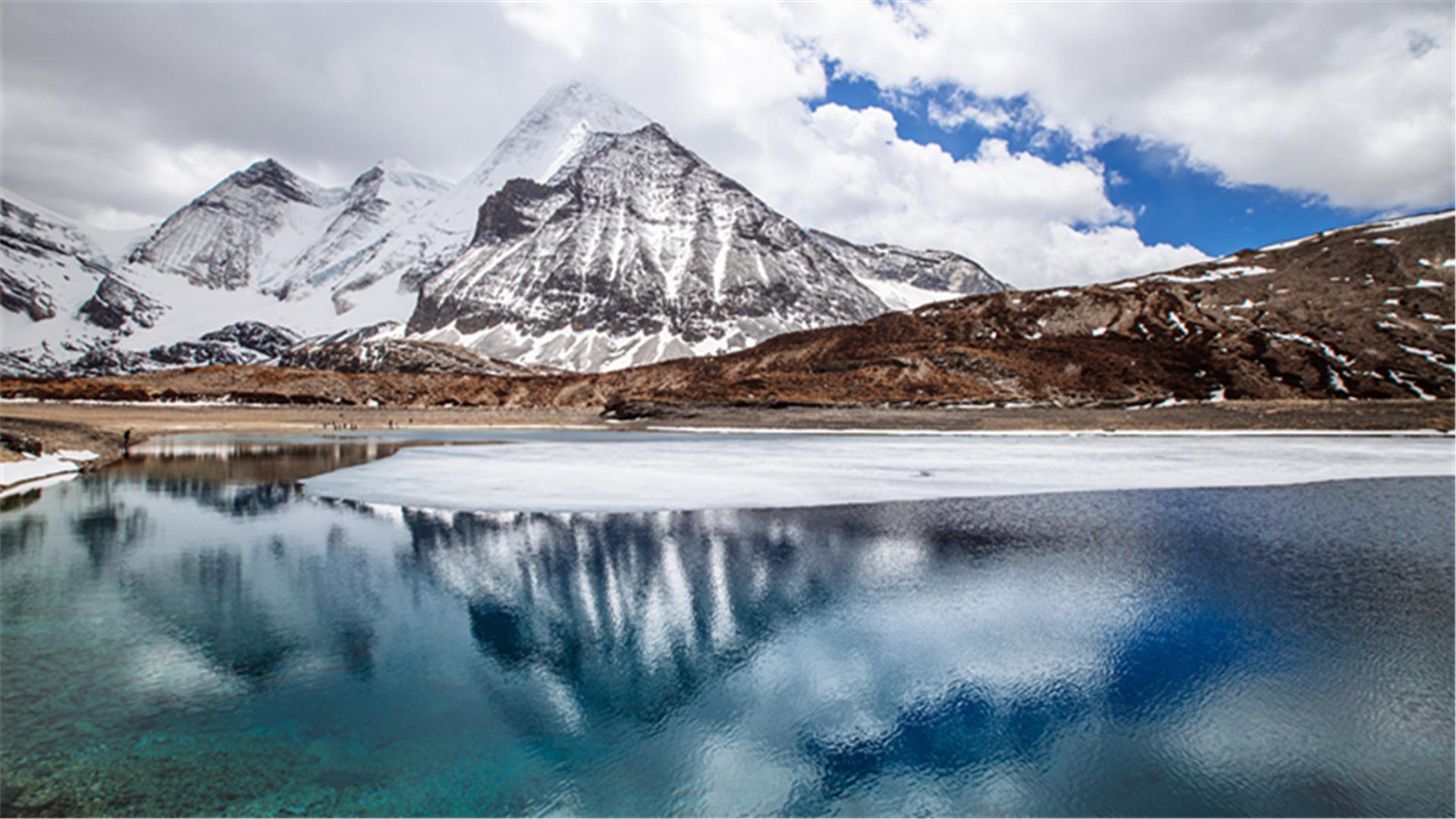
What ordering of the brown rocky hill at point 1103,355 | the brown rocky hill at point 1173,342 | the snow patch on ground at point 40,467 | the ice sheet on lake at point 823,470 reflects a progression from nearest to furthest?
the ice sheet on lake at point 823,470
the snow patch on ground at point 40,467
the brown rocky hill at point 1173,342
the brown rocky hill at point 1103,355

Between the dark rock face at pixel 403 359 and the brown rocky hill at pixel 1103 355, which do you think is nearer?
the brown rocky hill at pixel 1103 355

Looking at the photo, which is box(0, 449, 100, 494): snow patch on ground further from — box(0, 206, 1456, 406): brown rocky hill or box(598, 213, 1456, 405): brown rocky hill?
box(598, 213, 1456, 405): brown rocky hill

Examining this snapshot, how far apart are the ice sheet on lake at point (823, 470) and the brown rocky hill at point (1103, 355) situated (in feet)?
65.1

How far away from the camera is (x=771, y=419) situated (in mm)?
54281

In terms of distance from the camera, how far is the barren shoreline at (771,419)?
42.6 m

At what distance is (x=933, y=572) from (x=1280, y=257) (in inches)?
3688

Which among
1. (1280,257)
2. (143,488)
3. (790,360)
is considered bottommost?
(143,488)

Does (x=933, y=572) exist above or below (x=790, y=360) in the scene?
below

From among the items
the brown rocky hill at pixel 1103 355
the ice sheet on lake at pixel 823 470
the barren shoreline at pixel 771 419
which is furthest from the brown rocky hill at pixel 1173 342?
the ice sheet on lake at pixel 823 470

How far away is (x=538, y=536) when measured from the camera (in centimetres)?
1434

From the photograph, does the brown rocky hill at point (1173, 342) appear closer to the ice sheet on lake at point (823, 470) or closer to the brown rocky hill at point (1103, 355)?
the brown rocky hill at point (1103, 355)

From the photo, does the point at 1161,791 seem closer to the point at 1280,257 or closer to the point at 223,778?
the point at 223,778

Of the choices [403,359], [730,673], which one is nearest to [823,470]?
[730,673]

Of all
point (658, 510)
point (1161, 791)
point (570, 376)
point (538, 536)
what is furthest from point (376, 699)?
point (570, 376)
